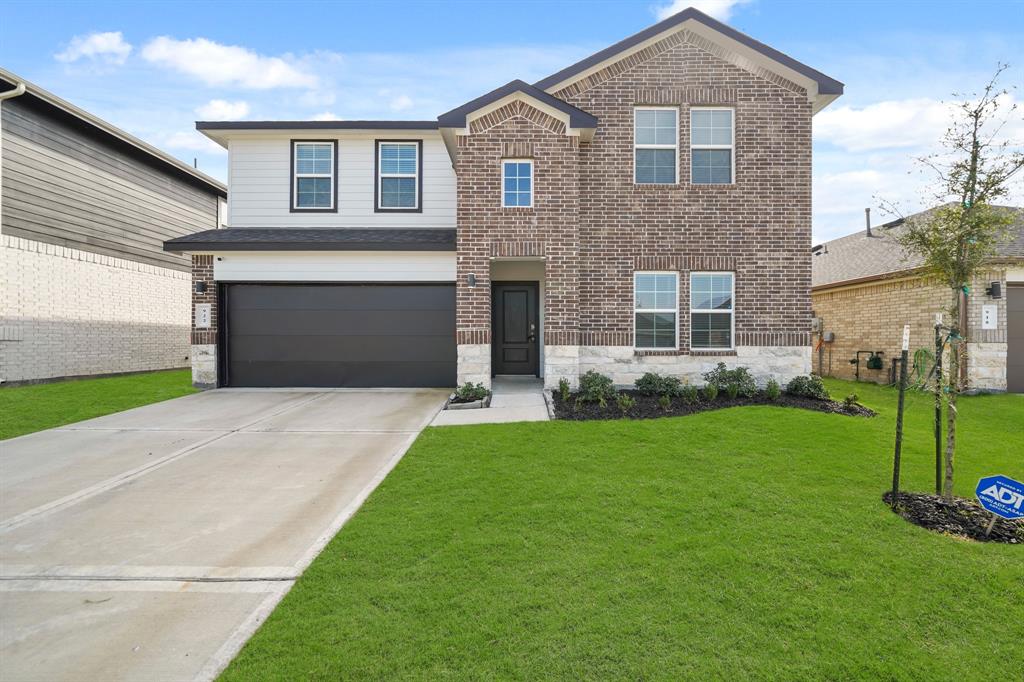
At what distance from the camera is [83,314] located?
14047mm

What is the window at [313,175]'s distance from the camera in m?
12.8

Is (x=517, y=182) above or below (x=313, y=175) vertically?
below

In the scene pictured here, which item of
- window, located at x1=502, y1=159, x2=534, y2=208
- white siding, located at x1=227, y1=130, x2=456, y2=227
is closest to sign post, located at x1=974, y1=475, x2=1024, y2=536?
window, located at x1=502, y1=159, x2=534, y2=208

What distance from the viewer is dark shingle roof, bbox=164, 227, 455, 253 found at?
1136 centimetres

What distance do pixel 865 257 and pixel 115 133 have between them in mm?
22454

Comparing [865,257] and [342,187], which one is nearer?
[342,187]

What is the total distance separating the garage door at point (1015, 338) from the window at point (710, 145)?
7592 mm

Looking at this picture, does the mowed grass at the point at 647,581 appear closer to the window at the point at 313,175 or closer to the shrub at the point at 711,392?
the shrub at the point at 711,392

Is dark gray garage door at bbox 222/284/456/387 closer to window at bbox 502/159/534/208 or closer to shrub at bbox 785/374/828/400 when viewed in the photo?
window at bbox 502/159/534/208

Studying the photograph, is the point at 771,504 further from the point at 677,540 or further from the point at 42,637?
the point at 42,637

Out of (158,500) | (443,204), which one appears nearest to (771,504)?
(158,500)

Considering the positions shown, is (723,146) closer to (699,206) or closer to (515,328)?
(699,206)

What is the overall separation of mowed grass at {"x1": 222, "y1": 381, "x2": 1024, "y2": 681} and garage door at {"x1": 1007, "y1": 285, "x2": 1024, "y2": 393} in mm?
8149

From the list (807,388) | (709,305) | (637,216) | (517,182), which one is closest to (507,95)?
(517,182)
